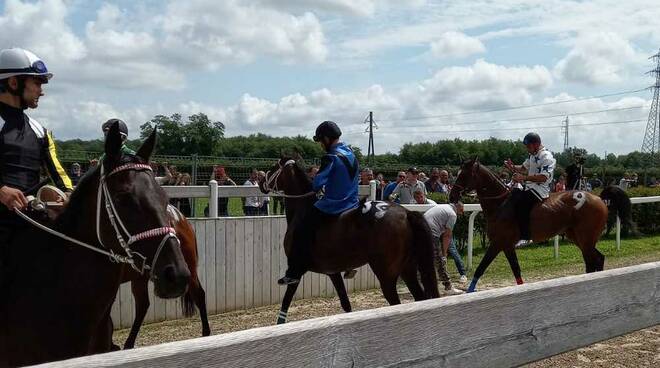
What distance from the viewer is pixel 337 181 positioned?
7227mm

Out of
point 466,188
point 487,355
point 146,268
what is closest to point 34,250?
point 146,268

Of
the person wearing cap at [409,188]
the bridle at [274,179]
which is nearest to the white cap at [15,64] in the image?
the bridle at [274,179]

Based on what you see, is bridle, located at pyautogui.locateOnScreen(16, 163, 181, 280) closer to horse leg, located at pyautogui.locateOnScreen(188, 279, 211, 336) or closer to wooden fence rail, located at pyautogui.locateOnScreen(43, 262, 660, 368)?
wooden fence rail, located at pyautogui.locateOnScreen(43, 262, 660, 368)

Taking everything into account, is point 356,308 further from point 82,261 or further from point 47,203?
point 82,261

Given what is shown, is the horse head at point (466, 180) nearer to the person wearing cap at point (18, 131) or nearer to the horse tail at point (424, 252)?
the horse tail at point (424, 252)

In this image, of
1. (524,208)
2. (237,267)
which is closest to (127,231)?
(237,267)

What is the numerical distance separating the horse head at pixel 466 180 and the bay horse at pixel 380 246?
4030 mm

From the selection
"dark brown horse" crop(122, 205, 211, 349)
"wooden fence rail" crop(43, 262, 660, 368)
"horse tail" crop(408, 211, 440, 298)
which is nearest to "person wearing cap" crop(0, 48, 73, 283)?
"wooden fence rail" crop(43, 262, 660, 368)

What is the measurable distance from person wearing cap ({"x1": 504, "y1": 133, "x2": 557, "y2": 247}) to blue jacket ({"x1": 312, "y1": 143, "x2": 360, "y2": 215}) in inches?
173

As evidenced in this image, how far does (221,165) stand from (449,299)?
12601mm

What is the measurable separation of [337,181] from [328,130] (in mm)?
594

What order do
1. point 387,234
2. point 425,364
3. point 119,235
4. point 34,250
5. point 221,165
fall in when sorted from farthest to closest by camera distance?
point 221,165, point 387,234, point 34,250, point 119,235, point 425,364

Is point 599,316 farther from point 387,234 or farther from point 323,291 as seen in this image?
point 323,291

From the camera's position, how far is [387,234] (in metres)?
7.02
